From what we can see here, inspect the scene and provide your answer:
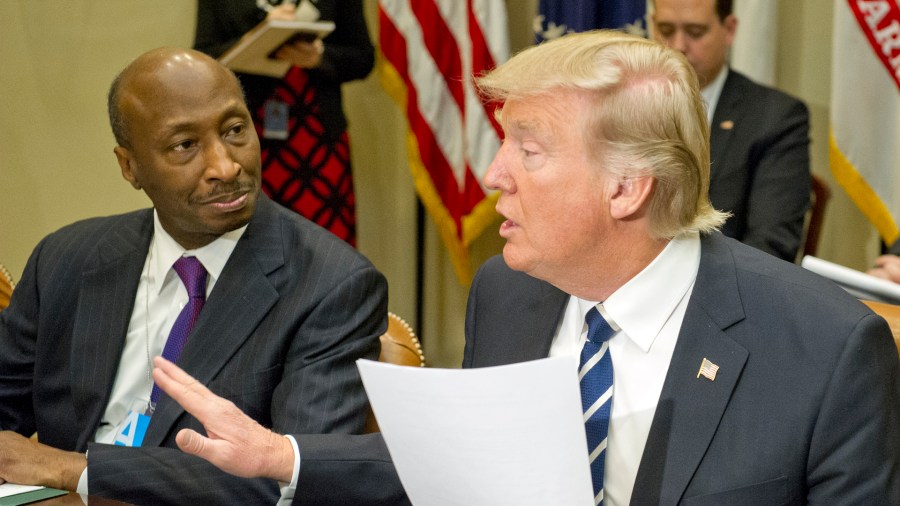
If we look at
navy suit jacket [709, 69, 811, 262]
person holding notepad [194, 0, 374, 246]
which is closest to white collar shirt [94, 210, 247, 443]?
person holding notepad [194, 0, 374, 246]

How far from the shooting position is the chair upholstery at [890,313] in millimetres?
1975

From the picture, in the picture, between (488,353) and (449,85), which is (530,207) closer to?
(488,353)

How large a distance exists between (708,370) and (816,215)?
2626 millimetres

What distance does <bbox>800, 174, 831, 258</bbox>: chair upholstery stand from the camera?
13.5 ft

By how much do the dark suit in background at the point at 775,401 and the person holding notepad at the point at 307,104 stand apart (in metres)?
2.85

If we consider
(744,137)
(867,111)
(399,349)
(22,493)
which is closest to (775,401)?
(399,349)

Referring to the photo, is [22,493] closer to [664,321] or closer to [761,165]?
[664,321]

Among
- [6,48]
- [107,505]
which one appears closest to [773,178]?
[107,505]

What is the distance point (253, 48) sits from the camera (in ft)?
13.3

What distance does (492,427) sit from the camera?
151 cm

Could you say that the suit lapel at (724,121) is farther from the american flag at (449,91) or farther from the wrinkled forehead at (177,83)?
the wrinkled forehead at (177,83)

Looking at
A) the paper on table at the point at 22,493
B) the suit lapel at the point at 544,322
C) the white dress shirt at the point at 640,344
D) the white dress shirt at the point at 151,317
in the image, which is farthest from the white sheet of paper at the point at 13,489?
the white dress shirt at the point at 640,344

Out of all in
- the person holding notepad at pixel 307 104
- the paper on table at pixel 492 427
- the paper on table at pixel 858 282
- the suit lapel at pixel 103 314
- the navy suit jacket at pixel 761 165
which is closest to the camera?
the paper on table at pixel 492 427

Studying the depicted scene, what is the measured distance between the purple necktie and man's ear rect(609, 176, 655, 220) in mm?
1114
